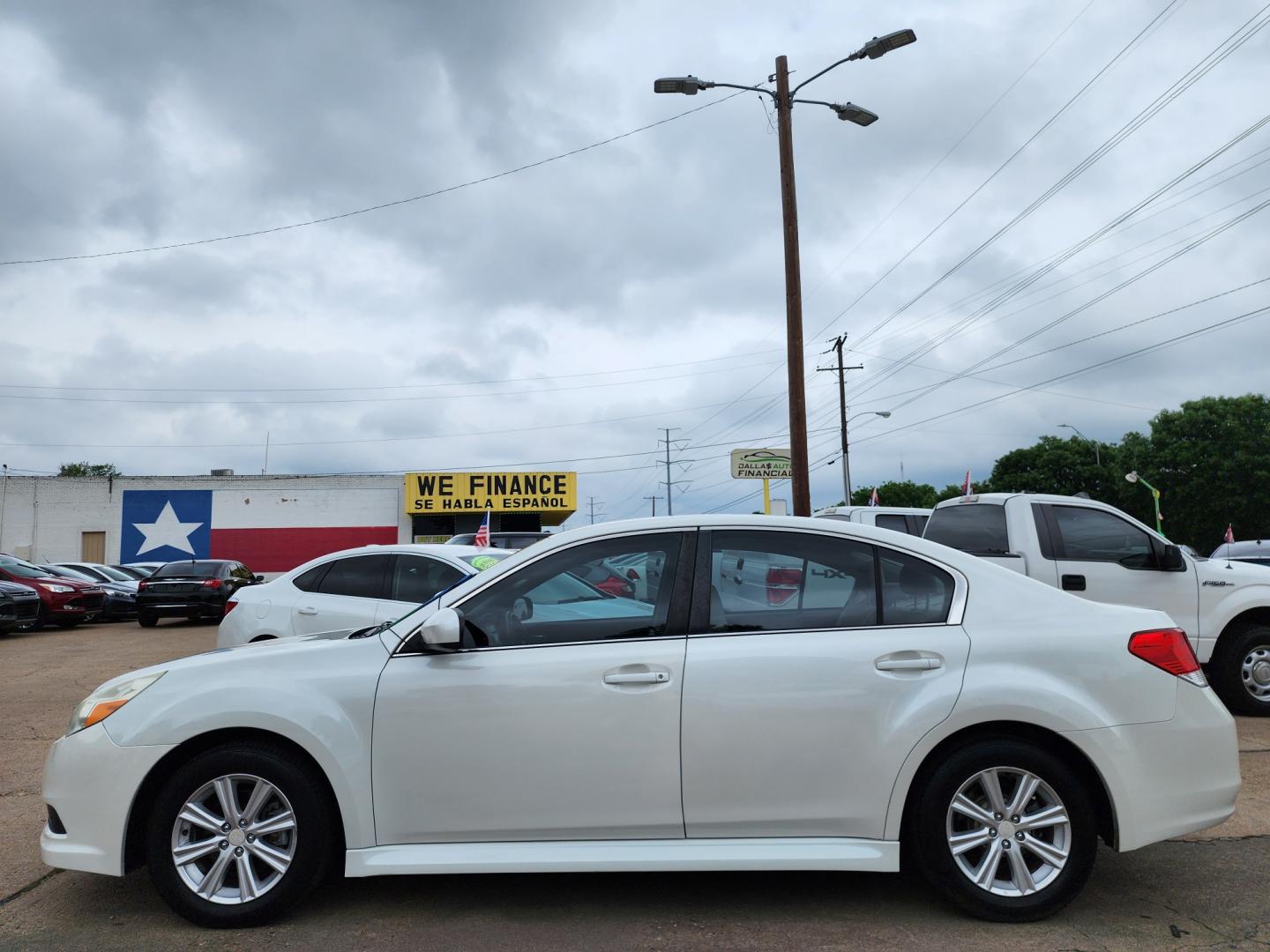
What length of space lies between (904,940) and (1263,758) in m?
4.42

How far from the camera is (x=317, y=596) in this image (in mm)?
8609

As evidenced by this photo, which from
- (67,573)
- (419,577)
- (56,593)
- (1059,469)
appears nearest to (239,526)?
(67,573)

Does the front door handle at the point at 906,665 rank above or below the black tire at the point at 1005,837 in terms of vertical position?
above

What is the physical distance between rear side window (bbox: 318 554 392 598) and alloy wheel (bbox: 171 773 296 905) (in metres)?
4.73

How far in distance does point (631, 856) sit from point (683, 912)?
460mm

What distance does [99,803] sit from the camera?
12.6 feet

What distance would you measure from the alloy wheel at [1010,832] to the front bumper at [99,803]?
10.4 feet

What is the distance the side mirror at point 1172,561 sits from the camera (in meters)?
8.29

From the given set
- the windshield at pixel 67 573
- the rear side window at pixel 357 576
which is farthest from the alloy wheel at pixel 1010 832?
the windshield at pixel 67 573

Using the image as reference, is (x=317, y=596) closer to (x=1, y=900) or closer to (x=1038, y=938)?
(x=1, y=900)

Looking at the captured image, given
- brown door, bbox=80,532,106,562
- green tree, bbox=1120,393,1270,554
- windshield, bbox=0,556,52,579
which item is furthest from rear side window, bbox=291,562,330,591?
green tree, bbox=1120,393,1270,554

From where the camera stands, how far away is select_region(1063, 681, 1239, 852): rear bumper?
148 inches

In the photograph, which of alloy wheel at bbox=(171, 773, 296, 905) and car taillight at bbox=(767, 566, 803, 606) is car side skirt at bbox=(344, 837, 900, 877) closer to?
alloy wheel at bbox=(171, 773, 296, 905)

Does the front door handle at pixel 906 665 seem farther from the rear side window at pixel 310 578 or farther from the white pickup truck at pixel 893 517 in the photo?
the white pickup truck at pixel 893 517
